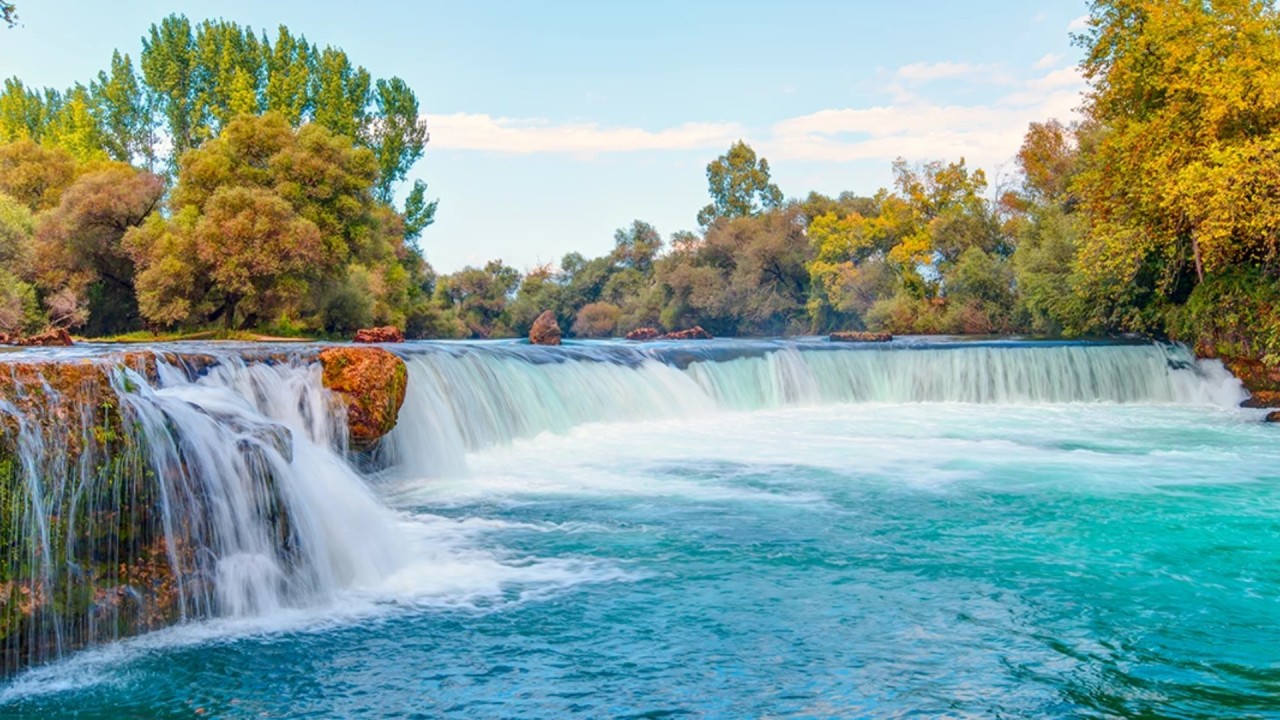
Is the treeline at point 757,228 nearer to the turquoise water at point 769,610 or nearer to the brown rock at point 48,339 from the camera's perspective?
the brown rock at point 48,339

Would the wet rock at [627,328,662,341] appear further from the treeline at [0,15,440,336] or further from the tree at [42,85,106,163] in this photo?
the tree at [42,85,106,163]

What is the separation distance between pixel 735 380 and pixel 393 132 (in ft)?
104

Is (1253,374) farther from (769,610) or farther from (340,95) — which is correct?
(340,95)

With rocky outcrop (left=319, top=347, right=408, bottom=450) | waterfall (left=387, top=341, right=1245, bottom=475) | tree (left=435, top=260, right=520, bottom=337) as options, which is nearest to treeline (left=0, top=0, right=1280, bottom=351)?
waterfall (left=387, top=341, right=1245, bottom=475)

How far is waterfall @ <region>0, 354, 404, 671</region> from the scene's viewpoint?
5.39 m

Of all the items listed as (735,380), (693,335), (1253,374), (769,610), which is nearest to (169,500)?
(769,610)

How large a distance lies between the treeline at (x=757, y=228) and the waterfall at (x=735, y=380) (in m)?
2.10

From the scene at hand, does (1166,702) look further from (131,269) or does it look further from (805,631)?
(131,269)

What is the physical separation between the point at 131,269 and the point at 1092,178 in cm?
2780

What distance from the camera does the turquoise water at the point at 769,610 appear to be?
4828mm

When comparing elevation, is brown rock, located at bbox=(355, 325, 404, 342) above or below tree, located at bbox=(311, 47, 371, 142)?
below

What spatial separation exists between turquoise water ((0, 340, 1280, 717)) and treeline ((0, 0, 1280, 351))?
11440 millimetres

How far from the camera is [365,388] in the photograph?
35.6ft

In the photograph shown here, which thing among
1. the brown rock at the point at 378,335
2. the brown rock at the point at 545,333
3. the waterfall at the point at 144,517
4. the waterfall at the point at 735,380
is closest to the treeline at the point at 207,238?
the brown rock at the point at 378,335
